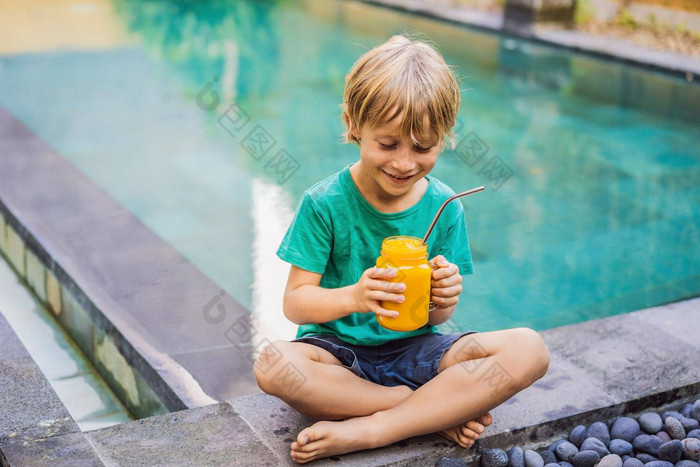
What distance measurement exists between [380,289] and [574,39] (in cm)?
684

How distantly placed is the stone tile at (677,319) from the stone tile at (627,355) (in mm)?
31

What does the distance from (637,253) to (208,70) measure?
4.16m

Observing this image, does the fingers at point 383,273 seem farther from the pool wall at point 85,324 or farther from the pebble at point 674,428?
the pebble at point 674,428

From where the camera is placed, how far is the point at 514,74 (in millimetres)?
7043

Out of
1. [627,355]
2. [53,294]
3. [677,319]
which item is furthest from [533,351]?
[53,294]

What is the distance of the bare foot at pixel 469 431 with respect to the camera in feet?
6.46

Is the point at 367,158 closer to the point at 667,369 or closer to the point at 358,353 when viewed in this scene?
the point at 358,353

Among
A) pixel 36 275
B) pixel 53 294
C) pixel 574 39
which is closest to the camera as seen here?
pixel 53 294

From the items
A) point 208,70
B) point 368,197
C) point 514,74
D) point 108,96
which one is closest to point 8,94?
point 108,96

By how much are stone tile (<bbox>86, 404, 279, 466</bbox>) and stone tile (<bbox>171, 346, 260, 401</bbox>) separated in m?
0.30

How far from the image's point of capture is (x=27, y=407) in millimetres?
2021

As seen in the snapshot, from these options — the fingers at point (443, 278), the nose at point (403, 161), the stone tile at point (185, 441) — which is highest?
the nose at point (403, 161)

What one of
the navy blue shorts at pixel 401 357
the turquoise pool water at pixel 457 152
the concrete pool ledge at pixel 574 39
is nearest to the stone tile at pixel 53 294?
the turquoise pool water at pixel 457 152

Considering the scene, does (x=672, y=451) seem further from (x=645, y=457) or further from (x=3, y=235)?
(x=3, y=235)
